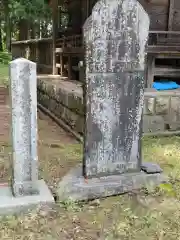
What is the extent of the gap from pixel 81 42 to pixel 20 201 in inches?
→ 248

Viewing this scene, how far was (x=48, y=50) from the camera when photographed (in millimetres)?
11977

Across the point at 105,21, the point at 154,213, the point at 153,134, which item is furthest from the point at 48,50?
the point at 154,213

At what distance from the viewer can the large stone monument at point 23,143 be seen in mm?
3246

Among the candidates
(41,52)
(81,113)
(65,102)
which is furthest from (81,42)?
(41,52)

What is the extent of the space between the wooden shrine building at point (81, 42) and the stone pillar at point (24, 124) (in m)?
2.07

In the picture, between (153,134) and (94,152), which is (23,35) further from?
(94,152)

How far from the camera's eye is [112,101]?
144 inches

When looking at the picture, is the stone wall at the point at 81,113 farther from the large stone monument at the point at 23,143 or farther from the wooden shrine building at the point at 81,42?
the large stone monument at the point at 23,143

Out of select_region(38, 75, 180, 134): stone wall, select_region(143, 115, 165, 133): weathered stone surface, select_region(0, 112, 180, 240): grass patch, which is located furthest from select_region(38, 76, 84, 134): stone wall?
select_region(0, 112, 180, 240): grass patch

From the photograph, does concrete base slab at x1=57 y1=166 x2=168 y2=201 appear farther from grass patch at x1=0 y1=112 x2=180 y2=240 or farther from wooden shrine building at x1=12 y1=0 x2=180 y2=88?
wooden shrine building at x1=12 y1=0 x2=180 y2=88

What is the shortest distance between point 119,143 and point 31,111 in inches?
41.1

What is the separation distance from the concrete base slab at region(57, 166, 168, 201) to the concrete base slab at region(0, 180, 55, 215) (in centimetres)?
15

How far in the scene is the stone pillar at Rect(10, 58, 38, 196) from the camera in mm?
3242

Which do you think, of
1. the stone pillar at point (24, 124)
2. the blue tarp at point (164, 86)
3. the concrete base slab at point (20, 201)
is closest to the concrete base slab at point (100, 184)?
the concrete base slab at point (20, 201)
